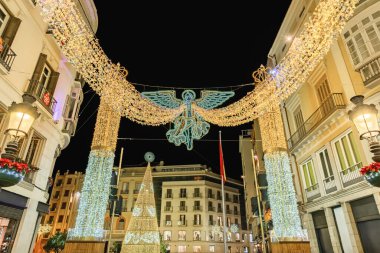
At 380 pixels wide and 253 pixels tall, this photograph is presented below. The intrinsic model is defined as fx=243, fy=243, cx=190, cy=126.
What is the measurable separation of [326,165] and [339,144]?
1.67 metres

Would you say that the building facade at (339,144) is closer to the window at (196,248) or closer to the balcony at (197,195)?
the balcony at (197,195)

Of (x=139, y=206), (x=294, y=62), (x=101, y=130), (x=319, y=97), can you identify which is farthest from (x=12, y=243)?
(x=319, y=97)

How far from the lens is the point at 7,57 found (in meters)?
9.12

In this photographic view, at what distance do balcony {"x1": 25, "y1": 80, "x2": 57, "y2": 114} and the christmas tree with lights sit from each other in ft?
24.7

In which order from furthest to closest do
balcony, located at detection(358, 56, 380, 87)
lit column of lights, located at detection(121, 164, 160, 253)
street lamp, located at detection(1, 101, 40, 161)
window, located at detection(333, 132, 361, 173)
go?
lit column of lights, located at detection(121, 164, 160, 253)
window, located at detection(333, 132, 361, 173)
balcony, located at detection(358, 56, 380, 87)
street lamp, located at detection(1, 101, 40, 161)

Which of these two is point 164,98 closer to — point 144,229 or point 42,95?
point 42,95

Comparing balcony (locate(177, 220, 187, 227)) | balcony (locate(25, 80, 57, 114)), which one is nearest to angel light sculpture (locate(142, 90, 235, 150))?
balcony (locate(25, 80, 57, 114))

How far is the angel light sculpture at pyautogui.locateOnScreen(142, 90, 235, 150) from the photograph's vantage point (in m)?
11.0

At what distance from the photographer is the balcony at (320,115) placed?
37.8ft

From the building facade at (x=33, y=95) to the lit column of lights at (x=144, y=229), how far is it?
5.31m

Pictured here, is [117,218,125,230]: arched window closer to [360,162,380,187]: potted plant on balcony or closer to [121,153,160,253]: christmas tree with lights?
[121,153,160,253]: christmas tree with lights

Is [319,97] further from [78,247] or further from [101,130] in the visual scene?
[78,247]

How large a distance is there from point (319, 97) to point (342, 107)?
3485 mm

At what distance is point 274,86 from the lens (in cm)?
1030
